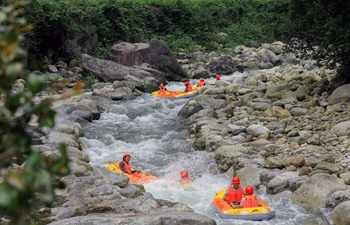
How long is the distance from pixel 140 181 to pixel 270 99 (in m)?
5.88

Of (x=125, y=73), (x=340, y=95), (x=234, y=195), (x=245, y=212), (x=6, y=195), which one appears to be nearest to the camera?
(x=6, y=195)

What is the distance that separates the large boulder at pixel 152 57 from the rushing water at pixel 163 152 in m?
4.62

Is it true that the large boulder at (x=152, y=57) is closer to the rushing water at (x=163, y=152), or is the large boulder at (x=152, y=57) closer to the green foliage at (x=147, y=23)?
the green foliage at (x=147, y=23)

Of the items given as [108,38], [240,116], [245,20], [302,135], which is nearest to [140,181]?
[302,135]

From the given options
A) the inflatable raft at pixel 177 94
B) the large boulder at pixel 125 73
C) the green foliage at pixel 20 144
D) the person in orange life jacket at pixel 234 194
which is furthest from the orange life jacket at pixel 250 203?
the large boulder at pixel 125 73

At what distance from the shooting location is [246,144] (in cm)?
1066

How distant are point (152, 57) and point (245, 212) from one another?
48.9ft

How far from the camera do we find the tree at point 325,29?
35.4 ft

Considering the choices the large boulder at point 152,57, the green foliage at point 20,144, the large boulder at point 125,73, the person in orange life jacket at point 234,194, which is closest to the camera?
the green foliage at point 20,144

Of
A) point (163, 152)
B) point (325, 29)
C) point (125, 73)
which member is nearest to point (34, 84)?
point (163, 152)

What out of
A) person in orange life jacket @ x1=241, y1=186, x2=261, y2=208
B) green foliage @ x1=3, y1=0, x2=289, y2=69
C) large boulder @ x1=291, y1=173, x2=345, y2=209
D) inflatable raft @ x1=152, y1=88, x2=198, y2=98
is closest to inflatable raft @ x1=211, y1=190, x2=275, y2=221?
person in orange life jacket @ x1=241, y1=186, x2=261, y2=208

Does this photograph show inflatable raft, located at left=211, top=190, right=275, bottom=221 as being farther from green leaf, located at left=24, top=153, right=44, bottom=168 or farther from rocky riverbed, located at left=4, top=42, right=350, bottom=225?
green leaf, located at left=24, top=153, right=44, bottom=168

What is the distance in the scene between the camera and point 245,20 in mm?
32938

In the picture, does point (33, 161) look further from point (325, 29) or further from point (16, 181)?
point (325, 29)
